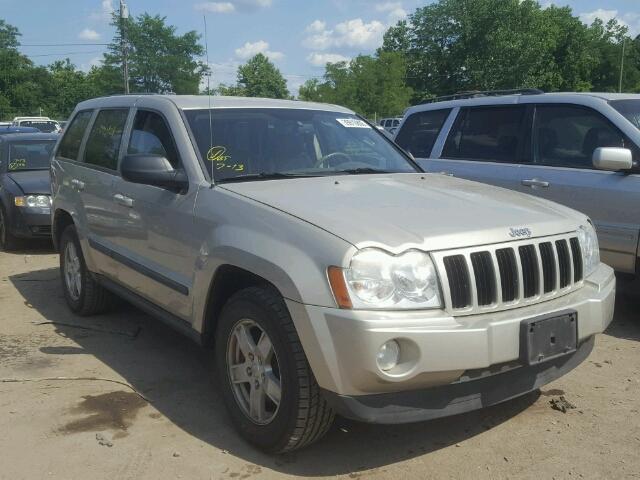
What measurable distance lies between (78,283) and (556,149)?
424 cm

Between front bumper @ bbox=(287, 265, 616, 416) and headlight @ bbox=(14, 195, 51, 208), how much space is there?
691 cm

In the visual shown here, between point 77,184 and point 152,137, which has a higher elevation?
point 152,137

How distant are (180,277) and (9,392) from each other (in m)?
1.36

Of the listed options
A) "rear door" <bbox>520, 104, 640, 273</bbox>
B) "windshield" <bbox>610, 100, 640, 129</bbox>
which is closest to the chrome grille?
"rear door" <bbox>520, 104, 640, 273</bbox>

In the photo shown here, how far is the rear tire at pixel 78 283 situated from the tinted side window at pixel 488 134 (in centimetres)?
352

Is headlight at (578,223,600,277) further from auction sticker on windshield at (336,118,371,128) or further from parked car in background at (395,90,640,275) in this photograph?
auction sticker on windshield at (336,118,371,128)

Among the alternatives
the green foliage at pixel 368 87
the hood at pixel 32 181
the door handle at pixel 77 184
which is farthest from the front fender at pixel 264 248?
the green foliage at pixel 368 87

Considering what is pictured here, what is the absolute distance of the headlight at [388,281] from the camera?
9.17 ft

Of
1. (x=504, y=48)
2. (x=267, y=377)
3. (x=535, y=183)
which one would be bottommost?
(x=267, y=377)

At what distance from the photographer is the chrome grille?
2898 mm

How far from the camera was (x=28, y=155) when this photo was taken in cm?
995

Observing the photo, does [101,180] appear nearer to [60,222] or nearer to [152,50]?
[60,222]

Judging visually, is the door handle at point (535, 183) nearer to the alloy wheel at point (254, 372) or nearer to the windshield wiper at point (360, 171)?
the windshield wiper at point (360, 171)

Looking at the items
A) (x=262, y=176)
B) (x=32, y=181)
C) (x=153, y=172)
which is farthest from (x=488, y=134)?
(x=32, y=181)
